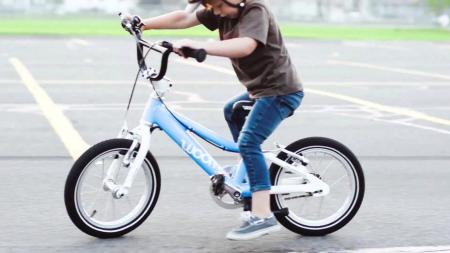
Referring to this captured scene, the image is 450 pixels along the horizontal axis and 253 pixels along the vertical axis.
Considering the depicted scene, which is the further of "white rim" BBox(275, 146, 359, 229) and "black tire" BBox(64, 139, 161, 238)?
"white rim" BBox(275, 146, 359, 229)

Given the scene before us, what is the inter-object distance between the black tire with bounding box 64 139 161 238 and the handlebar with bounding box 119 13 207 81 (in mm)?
471

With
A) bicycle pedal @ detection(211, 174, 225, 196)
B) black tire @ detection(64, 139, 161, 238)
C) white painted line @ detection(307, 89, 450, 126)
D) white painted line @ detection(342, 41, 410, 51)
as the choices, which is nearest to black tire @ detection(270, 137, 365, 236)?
bicycle pedal @ detection(211, 174, 225, 196)

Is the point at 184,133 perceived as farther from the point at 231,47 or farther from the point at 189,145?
the point at 231,47

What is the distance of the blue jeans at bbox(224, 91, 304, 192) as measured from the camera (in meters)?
5.24

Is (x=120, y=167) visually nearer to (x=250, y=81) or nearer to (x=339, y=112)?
(x=250, y=81)

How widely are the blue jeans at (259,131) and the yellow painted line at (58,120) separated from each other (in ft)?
11.1

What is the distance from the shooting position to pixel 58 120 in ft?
35.2

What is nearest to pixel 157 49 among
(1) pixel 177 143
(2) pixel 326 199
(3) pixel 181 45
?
(3) pixel 181 45

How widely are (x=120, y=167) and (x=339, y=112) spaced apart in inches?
272

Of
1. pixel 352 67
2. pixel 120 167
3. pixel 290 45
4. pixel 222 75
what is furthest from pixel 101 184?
pixel 290 45

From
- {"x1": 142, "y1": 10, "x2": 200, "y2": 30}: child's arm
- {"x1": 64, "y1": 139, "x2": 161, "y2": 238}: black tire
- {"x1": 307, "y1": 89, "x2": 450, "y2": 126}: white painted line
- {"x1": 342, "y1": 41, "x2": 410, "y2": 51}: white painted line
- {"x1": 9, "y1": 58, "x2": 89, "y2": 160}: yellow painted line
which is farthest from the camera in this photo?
{"x1": 342, "y1": 41, "x2": 410, "y2": 51}: white painted line

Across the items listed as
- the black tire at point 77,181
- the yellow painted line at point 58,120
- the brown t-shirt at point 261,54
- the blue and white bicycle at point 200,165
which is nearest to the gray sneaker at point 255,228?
the blue and white bicycle at point 200,165

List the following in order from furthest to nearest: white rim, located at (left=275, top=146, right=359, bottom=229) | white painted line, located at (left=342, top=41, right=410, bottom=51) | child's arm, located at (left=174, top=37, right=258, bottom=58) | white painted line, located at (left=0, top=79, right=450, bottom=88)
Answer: white painted line, located at (left=342, top=41, right=410, bottom=51), white painted line, located at (left=0, top=79, right=450, bottom=88), white rim, located at (left=275, top=146, right=359, bottom=229), child's arm, located at (left=174, top=37, right=258, bottom=58)

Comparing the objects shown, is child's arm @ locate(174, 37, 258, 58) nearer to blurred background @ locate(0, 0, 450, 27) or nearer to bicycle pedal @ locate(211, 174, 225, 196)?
bicycle pedal @ locate(211, 174, 225, 196)
